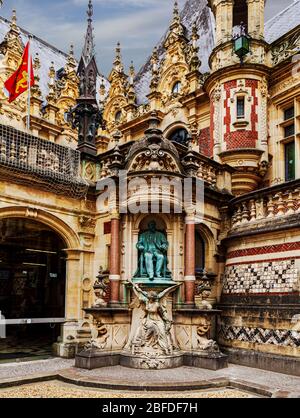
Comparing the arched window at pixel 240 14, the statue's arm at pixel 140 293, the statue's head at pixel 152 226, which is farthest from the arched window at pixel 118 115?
the statue's arm at pixel 140 293

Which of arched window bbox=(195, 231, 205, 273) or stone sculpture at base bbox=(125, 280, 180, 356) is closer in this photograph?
stone sculpture at base bbox=(125, 280, 180, 356)

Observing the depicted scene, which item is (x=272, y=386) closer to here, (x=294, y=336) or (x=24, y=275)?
(x=294, y=336)

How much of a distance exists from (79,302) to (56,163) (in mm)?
4101

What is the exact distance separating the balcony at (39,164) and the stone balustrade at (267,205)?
15.1 ft

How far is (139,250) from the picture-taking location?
11852 millimetres

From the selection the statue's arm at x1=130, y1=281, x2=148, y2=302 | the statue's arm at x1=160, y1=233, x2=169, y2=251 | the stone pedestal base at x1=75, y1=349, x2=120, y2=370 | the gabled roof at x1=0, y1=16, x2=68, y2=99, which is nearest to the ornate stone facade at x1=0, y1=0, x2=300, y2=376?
the statue's arm at x1=160, y1=233, x2=169, y2=251

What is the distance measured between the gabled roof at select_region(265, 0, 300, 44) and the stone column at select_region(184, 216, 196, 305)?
428 inches

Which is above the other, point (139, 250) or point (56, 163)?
point (56, 163)

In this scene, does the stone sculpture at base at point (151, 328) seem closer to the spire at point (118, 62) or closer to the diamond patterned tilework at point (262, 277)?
the diamond patterned tilework at point (262, 277)

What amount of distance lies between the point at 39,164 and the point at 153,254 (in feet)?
13.2

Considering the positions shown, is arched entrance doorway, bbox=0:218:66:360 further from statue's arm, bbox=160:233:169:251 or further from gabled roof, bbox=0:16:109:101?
gabled roof, bbox=0:16:109:101

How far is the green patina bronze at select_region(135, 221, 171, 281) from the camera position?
37.7 feet

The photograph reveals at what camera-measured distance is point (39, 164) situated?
12320 mm
